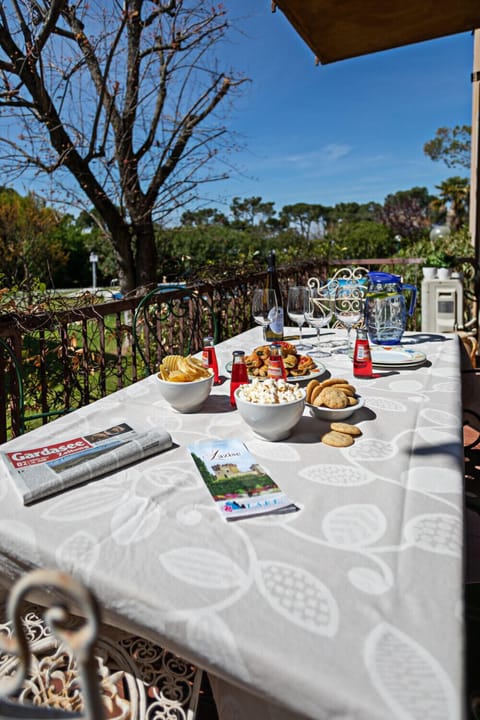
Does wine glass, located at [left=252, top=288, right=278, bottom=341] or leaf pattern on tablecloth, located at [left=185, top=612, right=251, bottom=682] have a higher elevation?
wine glass, located at [left=252, top=288, right=278, bottom=341]

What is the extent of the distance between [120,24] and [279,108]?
11.6 metres

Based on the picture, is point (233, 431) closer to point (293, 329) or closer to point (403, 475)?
point (403, 475)

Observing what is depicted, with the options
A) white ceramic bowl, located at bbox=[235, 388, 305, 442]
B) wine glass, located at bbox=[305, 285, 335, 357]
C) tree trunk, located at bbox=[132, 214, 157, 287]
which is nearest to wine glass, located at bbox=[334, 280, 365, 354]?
wine glass, located at bbox=[305, 285, 335, 357]

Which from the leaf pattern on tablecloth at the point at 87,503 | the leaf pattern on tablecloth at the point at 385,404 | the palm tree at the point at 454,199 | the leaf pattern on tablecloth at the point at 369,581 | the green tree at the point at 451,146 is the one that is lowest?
the leaf pattern on tablecloth at the point at 369,581

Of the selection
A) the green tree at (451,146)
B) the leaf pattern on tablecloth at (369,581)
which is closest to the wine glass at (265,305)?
the leaf pattern on tablecloth at (369,581)

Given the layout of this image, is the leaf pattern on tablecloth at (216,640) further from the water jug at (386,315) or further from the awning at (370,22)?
the awning at (370,22)

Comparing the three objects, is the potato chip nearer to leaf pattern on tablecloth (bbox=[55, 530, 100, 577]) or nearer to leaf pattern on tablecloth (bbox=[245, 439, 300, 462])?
leaf pattern on tablecloth (bbox=[245, 439, 300, 462])

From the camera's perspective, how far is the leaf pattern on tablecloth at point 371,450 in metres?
1.00

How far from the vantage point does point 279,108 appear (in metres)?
14.4

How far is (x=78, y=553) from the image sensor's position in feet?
2.33

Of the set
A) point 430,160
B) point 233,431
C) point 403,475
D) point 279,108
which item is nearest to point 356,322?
point 233,431

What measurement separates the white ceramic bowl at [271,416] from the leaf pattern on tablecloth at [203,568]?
15.2 inches

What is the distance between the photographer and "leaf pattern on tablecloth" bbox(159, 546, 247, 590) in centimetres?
64

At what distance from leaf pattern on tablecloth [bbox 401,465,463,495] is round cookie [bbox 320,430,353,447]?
0.52 feet
